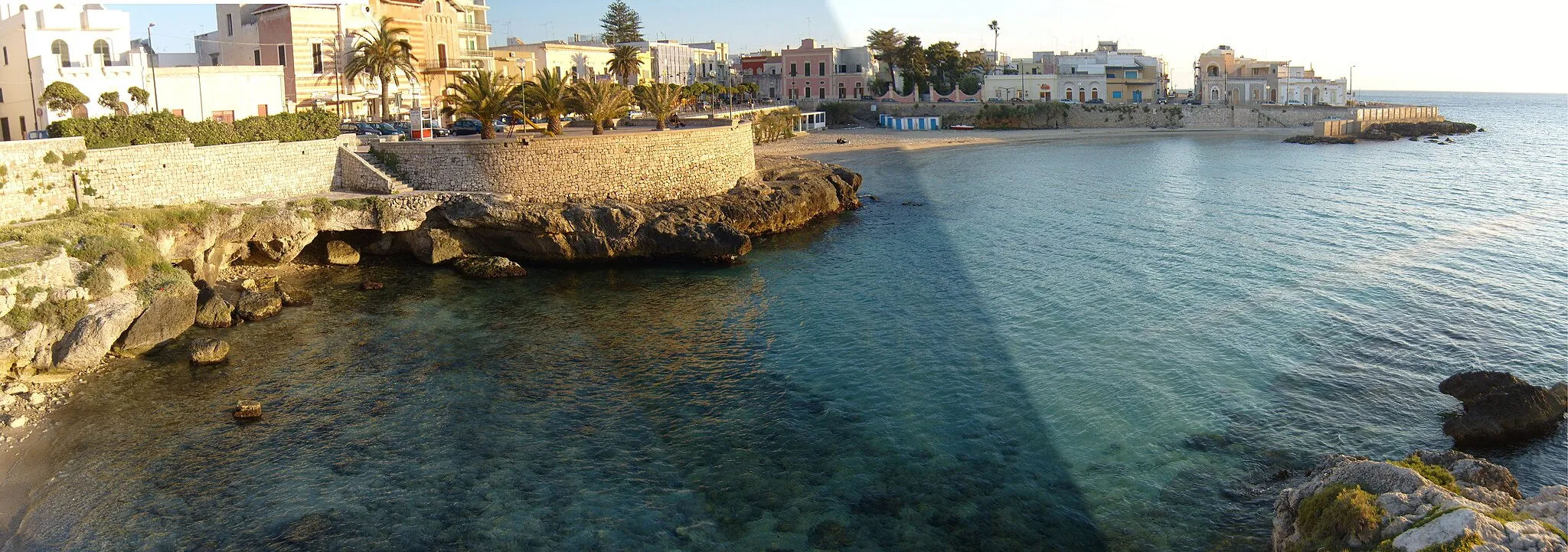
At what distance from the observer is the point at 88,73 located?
94.4 ft

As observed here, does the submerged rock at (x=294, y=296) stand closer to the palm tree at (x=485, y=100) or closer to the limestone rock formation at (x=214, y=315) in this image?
the limestone rock formation at (x=214, y=315)

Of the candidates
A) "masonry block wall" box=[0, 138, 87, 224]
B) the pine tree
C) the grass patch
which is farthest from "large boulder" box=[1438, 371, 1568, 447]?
the pine tree

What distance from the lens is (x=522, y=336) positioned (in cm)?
2055

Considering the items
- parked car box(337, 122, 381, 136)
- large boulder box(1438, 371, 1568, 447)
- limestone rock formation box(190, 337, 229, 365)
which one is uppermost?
parked car box(337, 122, 381, 136)

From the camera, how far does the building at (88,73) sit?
93.6ft

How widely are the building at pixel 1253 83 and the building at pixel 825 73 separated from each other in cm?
2970

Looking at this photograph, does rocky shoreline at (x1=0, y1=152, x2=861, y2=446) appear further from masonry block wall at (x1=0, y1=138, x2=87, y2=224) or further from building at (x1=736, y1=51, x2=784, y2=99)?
building at (x1=736, y1=51, x2=784, y2=99)

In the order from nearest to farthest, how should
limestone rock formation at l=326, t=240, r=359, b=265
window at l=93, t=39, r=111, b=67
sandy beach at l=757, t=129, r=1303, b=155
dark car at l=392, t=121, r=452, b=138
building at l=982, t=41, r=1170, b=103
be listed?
limestone rock formation at l=326, t=240, r=359, b=265 < window at l=93, t=39, r=111, b=67 < dark car at l=392, t=121, r=452, b=138 < sandy beach at l=757, t=129, r=1303, b=155 < building at l=982, t=41, r=1170, b=103

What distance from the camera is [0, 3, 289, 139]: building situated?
28.5 meters

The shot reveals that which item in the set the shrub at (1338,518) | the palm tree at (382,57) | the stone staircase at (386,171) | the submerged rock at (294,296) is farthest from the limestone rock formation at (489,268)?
the shrub at (1338,518)

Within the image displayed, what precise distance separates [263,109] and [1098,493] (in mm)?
29185

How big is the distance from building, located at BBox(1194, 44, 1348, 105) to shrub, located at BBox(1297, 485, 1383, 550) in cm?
8378

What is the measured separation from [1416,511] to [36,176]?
26.3 m

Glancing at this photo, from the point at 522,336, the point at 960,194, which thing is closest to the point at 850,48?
the point at 960,194
